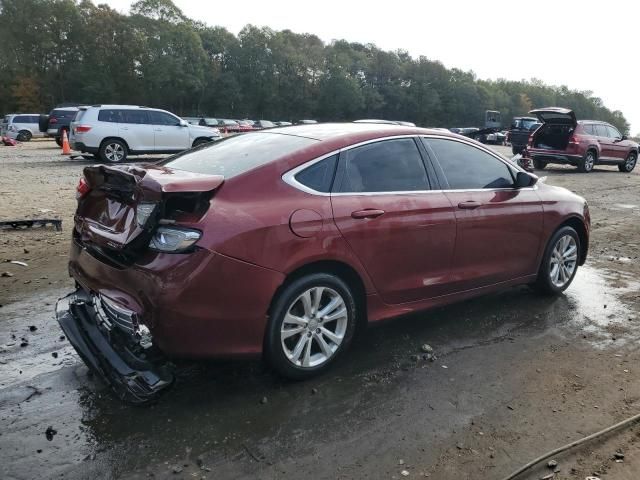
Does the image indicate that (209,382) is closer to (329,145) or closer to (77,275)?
(77,275)

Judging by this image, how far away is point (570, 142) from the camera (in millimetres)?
16953

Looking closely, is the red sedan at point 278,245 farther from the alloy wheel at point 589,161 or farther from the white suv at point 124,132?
the alloy wheel at point 589,161

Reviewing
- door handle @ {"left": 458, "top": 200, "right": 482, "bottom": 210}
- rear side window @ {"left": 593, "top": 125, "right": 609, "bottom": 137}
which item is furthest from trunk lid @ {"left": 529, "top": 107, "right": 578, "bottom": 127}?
door handle @ {"left": 458, "top": 200, "right": 482, "bottom": 210}

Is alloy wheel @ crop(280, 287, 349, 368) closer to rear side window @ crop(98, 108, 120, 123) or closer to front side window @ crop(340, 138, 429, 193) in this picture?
front side window @ crop(340, 138, 429, 193)

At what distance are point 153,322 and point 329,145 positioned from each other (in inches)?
64.0

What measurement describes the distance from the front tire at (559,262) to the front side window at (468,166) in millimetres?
876

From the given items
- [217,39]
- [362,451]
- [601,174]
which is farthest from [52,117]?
[217,39]

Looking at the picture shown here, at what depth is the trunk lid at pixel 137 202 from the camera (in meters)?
2.99

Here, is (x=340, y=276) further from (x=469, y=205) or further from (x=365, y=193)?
(x=469, y=205)

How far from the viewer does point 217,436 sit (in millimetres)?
2877

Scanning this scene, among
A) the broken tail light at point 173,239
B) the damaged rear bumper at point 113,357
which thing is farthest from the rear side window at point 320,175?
the damaged rear bumper at point 113,357

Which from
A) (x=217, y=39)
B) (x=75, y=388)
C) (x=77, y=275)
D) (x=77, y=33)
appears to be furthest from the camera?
(x=217, y=39)

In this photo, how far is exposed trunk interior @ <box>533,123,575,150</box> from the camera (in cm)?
1711

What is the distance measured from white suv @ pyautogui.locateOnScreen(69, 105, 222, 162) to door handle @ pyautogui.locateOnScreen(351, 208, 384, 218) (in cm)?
1416
